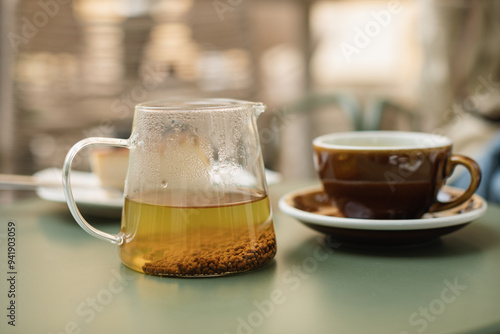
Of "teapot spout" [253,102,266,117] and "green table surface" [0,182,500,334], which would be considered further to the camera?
"teapot spout" [253,102,266,117]

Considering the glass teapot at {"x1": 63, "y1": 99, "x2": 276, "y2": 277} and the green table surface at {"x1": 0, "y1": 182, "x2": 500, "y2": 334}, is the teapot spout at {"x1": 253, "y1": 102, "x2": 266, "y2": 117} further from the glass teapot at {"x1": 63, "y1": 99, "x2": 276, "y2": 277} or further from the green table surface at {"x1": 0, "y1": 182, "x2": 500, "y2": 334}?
the green table surface at {"x1": 0, "y1": 182, "x2": 500, "y2": 334}

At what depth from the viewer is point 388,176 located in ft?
1.73

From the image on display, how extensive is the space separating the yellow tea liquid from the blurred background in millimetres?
1040

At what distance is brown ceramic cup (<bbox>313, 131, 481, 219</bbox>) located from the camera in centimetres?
52

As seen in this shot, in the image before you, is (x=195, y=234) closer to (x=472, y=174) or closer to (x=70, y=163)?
(x=70, y=163)

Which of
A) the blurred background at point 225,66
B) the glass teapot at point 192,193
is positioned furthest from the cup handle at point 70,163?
the blurred background at point 225,66

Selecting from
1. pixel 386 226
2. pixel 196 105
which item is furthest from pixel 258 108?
pixel 386 226

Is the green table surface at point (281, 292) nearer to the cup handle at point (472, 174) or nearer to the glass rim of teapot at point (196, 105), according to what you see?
the cup handle at point (472, 174)

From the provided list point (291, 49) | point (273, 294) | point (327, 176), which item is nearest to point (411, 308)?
point (273, 294)

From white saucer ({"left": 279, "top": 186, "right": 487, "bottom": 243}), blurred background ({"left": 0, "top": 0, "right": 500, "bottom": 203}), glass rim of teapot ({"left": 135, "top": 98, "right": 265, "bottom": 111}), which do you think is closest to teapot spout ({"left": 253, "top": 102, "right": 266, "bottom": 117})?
glass rim of teapot ({"left": 135, "top": 98, "right": 265, "bottom": 111})

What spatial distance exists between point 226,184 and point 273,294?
10cm

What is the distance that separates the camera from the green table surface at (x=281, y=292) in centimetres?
36

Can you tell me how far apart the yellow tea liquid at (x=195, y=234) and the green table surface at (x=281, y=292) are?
1 cm

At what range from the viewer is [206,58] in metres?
2.17
